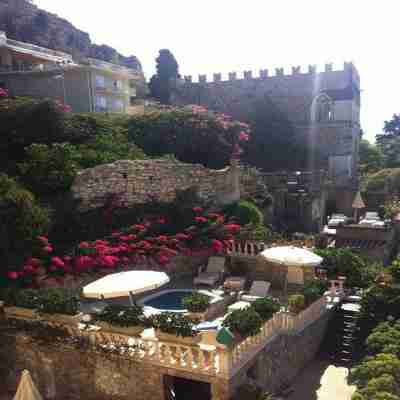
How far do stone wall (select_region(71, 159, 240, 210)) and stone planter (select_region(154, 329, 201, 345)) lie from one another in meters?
7.39

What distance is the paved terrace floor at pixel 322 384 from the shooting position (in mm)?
10586

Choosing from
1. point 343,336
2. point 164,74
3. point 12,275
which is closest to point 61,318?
point 12,275

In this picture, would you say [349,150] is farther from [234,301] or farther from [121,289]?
[121,289]

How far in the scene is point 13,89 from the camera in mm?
25000

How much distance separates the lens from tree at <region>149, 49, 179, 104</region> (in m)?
40.2

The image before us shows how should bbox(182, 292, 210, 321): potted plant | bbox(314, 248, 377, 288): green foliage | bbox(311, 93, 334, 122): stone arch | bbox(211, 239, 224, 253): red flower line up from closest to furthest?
bbox(182, 292, 210, 321): potted plant
bbox(314, 248, 377, 288): green foliage
bbox(211, 239, 224, 253): red flower
bbox(311, 93, 334, 122): stone arch

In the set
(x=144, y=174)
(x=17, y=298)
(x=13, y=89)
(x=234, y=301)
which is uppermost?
(x=13, y=89)

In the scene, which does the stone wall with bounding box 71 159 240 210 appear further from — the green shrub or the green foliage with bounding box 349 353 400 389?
the green foliage with bounding box 349 353 400 389

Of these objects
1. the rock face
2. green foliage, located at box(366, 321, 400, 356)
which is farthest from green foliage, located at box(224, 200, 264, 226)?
the rock face

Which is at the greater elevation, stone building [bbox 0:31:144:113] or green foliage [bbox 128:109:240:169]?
stone building [bbox 0:31:144:113]

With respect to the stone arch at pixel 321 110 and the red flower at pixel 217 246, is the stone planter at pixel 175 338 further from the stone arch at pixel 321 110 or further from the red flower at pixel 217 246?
the stone arch at pixel 321 110

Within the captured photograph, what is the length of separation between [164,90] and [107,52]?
15.2 m

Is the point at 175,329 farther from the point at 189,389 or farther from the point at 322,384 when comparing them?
the point at 322,384

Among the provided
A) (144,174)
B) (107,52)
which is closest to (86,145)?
(144,174)
